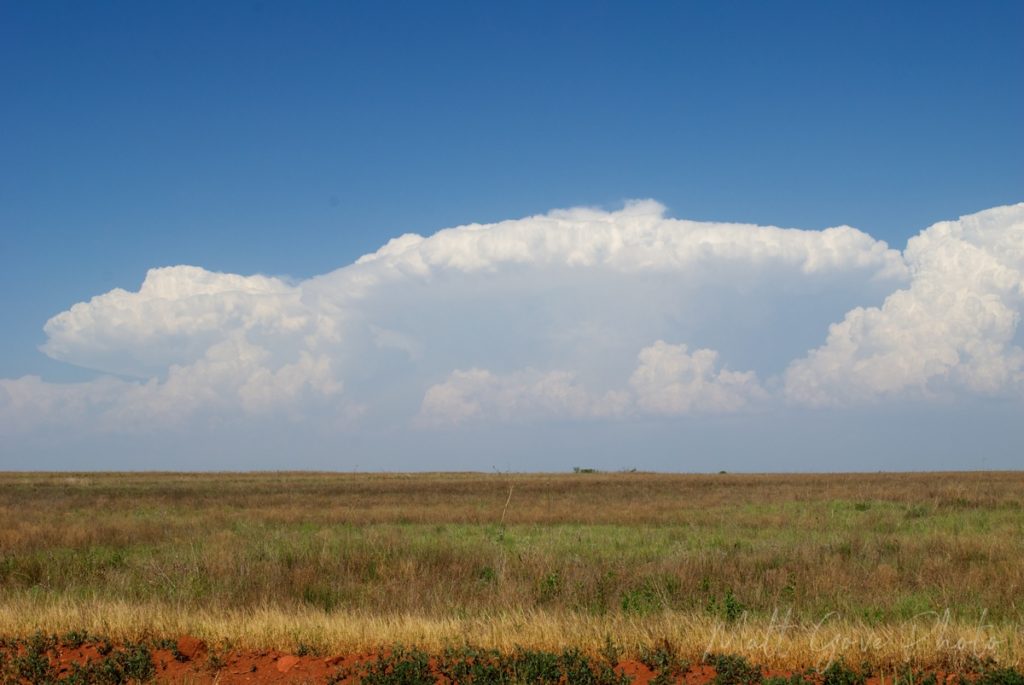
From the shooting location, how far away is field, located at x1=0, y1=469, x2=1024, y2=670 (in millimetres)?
8117

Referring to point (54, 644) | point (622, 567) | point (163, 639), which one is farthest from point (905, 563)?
point (54, 644)

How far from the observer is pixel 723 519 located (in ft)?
78.6

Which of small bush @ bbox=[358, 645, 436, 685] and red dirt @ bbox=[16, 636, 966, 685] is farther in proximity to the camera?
red dirt @ bbox=[16, 636, 966, 685]

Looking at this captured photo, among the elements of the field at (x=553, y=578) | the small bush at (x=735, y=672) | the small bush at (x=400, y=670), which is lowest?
the field at (x=553, y=578)

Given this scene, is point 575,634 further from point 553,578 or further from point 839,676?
point 553,578

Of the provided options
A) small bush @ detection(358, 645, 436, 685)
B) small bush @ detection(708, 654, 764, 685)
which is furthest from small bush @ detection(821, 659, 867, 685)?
small bush @ detection(358, 645, 436, 685)

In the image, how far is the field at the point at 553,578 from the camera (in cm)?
812

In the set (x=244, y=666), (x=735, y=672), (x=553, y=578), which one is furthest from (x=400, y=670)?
(x=553, y=578)

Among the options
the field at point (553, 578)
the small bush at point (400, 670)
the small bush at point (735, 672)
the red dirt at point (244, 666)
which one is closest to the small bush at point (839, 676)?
the red dirt at point (244, 666)

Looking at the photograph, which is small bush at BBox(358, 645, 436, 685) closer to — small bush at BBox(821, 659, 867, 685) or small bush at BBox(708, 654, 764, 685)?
small bush at BBox(708, 654, 764, 685)

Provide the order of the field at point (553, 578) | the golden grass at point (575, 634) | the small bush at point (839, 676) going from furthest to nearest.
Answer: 1. the field at point (553, 578)
2. the golden grass at point (575, 634)
3. the small bush at point (839, 676)

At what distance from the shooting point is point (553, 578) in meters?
12.7

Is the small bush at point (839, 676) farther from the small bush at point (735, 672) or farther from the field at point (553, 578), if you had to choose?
the small bush at point (735, 672)

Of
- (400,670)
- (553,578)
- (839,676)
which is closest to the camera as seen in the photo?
(839,676)
